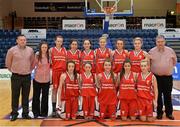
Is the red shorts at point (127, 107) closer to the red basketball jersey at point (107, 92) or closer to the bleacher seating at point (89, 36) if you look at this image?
the red basketball jersey at point (107, 92)

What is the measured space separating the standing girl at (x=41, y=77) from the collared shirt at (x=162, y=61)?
186cm

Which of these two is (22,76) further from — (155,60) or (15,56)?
(155,60)

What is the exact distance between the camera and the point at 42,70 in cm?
623

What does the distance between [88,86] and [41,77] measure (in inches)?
33.3

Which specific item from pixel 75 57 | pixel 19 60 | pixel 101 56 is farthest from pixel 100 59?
pixel 19 60

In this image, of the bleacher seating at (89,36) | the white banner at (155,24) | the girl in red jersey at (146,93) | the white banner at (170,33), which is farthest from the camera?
the white banner at (155,24)

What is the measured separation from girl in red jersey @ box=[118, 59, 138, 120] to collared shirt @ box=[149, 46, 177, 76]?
0.44 m

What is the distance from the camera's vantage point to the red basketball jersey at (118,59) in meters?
6.34

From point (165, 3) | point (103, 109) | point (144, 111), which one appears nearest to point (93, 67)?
point (103, 109)

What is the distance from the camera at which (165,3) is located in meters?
25.4

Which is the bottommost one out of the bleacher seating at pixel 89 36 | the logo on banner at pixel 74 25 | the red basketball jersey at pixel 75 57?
the red basketball jersey at pixel 75 57

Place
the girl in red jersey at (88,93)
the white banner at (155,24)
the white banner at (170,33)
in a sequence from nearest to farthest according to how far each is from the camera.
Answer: the girl in red jersey at (88,93), the white banner at (170,33), the white banner at (155,24)

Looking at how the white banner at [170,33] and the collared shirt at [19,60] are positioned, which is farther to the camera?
the white banner at [170,33]

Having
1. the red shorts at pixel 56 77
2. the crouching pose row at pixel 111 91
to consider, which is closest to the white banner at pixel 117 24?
the red shorts at pixel 56 77
